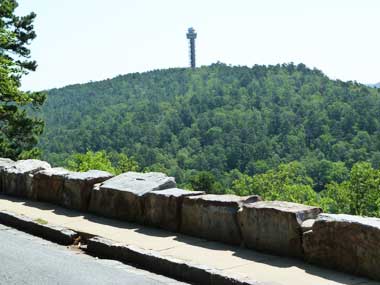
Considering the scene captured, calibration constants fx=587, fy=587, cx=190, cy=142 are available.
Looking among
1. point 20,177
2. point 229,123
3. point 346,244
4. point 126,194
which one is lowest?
point 346,244

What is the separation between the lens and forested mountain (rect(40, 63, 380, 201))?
363ft

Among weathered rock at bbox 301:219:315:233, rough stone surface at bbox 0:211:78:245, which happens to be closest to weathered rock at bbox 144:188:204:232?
rough stone surface at bbox 0:211:78:245

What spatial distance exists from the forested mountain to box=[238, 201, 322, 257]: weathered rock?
90.9m

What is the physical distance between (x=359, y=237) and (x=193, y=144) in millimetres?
123379

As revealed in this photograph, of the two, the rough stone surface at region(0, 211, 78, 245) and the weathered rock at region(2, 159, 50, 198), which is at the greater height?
the weathered rock at region(2, 159, 50, 198)

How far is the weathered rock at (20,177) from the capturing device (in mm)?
10898

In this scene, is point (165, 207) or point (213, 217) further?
point (165, 207)

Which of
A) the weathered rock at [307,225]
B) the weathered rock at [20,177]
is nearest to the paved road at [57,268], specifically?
the weathered rock at [307,225]

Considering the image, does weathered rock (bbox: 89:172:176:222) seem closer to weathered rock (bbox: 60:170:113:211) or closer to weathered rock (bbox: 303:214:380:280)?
weathered rock (bbox: 60:170:113:211)

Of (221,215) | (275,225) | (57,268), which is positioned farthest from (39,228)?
(275,225)

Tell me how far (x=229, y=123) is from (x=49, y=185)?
408 ft

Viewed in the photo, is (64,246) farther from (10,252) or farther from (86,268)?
(86,268)

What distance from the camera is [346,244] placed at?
5766 mm

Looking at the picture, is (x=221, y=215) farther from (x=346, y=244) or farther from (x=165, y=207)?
(x=346, y=244)
